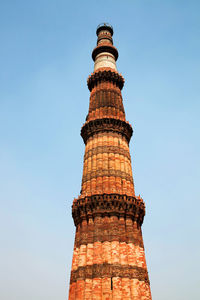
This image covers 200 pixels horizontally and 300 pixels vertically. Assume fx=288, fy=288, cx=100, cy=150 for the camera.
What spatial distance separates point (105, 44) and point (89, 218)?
25.9 meters

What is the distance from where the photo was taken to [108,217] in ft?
77.8

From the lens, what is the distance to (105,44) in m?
39.9

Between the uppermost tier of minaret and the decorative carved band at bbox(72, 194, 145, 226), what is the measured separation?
64.2 ft

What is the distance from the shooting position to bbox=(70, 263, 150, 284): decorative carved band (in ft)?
67.8

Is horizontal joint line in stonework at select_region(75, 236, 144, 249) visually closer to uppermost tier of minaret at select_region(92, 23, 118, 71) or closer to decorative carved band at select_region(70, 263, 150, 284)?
decorative carved band at select_region(70, 263, 150, 284)

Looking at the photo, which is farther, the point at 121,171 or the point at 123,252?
the point at 121,171

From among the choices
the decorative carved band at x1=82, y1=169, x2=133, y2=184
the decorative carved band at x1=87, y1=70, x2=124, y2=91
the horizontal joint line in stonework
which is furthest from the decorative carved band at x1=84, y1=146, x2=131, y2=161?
the decorative carved band at x1=87, y1=70, x2=124, y2=91

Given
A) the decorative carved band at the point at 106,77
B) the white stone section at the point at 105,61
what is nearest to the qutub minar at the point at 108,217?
the decorative carved band at the point at 106,77

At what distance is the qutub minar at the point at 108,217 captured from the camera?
2059 cm

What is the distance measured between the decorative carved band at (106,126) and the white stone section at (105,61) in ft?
34.0

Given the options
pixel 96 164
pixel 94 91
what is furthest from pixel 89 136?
pixel 94 91

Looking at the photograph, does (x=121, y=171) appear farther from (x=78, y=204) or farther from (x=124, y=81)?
(x=124, y=81)

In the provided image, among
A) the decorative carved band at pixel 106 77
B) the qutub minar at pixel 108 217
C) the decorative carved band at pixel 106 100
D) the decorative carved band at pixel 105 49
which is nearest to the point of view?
the qutub minar at pixel 108 217

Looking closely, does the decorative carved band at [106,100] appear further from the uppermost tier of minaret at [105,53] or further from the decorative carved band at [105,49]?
the decorative carved band at [105,49]
